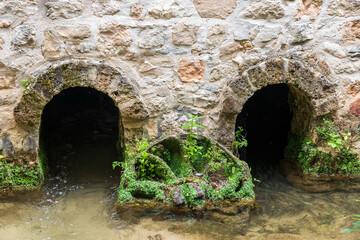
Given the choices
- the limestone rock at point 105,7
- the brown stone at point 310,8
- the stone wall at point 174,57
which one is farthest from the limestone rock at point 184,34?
the brown stone at point 310,8

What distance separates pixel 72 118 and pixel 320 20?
12.6 feet

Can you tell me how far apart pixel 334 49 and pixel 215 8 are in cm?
129

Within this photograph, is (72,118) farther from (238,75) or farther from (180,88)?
(238,75)

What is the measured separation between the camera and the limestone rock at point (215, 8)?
10.7ft

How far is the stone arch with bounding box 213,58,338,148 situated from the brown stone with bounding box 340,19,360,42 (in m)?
0.49

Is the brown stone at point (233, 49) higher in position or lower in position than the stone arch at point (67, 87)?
higher

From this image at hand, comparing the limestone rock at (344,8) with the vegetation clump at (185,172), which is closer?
the vegetation clump at (185,172)

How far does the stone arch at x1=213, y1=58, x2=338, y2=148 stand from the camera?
3354 mm

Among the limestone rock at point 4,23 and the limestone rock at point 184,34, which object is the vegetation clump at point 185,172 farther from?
the limestone rock at point 4,23

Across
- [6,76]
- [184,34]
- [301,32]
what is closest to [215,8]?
[184,34]

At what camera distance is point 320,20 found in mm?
3420

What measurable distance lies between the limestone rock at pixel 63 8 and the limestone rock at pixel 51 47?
0.17m

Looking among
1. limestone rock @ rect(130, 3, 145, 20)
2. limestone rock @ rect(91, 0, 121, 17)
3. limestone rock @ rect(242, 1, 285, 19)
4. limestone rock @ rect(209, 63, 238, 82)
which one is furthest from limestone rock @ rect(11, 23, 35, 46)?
limestone rock @ rect(242, 1, 285, 19)

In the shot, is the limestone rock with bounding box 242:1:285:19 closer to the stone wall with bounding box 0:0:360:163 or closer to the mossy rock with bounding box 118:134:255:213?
the stone wall with bounding box 0:0:360:163
